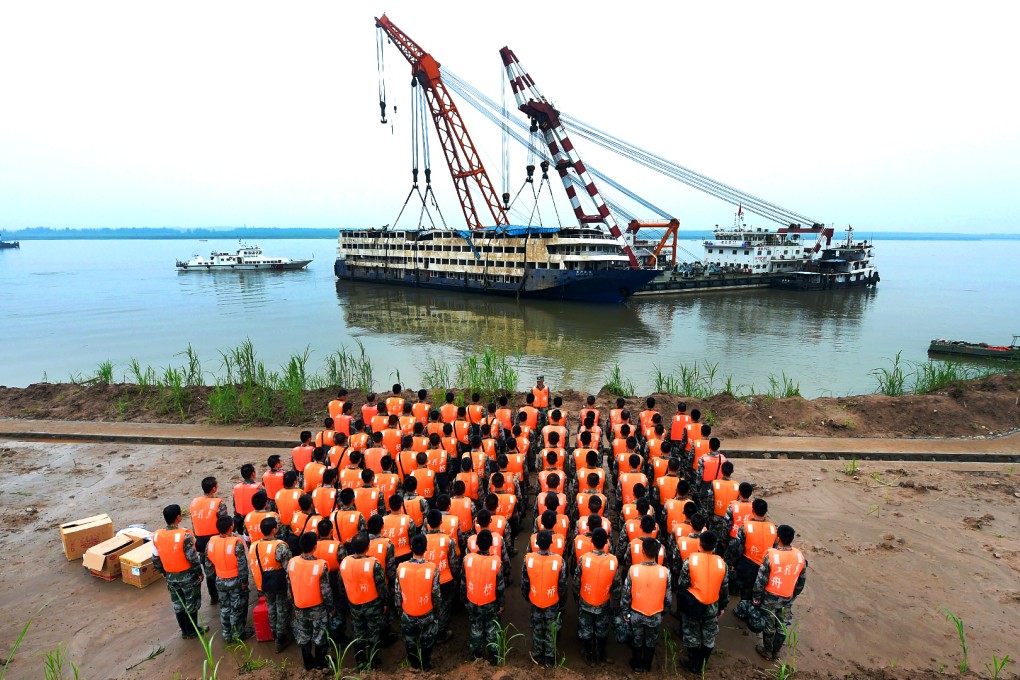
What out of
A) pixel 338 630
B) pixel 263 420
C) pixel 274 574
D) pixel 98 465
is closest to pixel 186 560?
pixel 274 574

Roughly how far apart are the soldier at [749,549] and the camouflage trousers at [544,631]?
6.12 ft

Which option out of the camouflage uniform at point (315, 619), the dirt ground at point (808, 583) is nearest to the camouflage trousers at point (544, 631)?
the dirt ground at point (808, 583)

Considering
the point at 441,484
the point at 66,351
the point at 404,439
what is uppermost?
the point at 404,439

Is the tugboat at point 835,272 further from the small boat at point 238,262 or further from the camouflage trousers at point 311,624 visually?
the small boat at point 238,262

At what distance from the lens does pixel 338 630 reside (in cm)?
467

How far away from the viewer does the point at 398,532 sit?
4.93 meters

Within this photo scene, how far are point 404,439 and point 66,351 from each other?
2463 cm

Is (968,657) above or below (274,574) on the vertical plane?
below

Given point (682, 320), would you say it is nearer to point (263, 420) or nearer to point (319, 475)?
point (263, 420)

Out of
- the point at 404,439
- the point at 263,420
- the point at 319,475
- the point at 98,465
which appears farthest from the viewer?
the point at 263,420

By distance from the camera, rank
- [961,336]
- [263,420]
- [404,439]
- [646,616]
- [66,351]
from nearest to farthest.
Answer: [646,616] → [404,439] → [263,420] → [66,351] → [961,336]

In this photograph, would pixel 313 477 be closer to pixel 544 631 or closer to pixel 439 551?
pixel 439 551

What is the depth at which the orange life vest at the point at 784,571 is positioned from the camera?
4434 millimetres

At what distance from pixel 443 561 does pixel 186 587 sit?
97.4 inches
